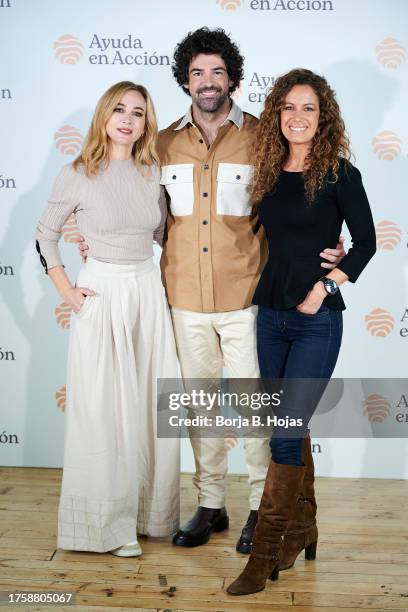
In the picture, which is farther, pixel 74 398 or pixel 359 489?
pixel 359 489

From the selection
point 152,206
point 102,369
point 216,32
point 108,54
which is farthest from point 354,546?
point 108,54

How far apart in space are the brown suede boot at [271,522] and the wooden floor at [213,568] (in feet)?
0.18

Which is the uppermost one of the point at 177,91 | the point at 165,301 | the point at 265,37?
the point at 265,37

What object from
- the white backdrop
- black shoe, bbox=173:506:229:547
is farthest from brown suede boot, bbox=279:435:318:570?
the white backdrop

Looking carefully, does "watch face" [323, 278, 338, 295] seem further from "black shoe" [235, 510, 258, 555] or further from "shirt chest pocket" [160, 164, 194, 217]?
"black shoe" [235, 510, 258, 555]

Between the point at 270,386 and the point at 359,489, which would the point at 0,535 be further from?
the point at 359,489

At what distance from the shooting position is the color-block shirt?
9.99 ft

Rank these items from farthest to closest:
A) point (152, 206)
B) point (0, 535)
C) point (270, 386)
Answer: point (0, 535), point (152, 206), point (270, 386)

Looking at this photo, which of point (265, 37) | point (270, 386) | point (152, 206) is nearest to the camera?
point (270, 386)

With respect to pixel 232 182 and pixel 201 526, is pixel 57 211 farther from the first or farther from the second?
pixel 201 526

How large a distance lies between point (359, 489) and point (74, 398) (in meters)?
1.52

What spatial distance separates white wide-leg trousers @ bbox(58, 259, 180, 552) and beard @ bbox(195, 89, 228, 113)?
1.96ft

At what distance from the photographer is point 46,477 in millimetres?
4004

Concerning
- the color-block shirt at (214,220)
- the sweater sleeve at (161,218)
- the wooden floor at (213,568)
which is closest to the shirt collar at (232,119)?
the color-block shirt at (214,220)
